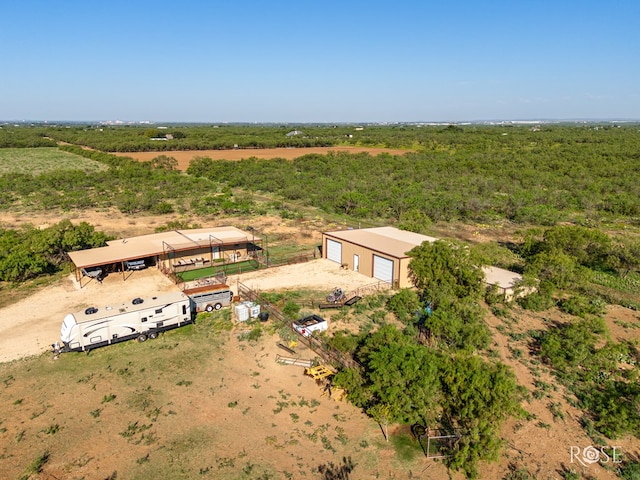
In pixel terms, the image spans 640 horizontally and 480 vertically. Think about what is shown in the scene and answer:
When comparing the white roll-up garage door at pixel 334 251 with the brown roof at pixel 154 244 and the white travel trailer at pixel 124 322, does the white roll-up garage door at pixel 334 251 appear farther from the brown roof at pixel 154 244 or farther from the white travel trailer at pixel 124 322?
the white travel trailer at pixel 124 322

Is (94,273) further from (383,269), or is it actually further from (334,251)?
(383,269)

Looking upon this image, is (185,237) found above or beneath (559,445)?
above

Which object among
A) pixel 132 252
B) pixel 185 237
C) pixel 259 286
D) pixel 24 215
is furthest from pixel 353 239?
pixel 24 215

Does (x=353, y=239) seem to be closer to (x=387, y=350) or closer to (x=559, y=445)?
(x=387, y=350)

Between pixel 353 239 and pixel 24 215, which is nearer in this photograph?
pixel 353 239

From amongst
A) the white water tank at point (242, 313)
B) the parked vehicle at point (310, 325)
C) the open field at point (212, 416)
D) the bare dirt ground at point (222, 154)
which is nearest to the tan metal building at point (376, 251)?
the open field at point (212, 416)

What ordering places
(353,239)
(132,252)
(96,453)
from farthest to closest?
(353,239), (132,252), (96,453)

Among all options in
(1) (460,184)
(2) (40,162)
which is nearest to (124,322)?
(1) (460,184)
